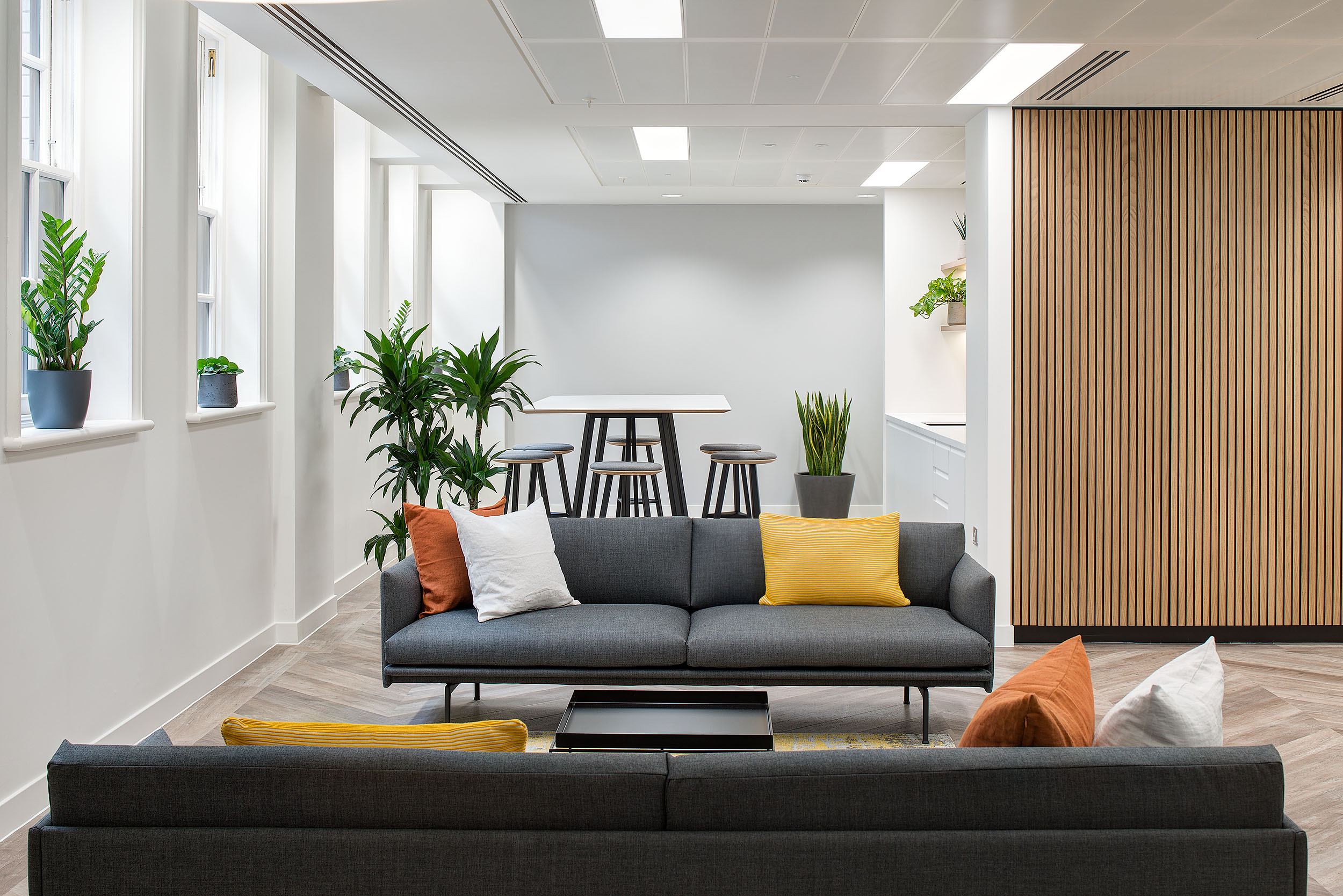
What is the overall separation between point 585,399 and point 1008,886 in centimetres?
530

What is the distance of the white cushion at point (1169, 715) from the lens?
1.54 meters

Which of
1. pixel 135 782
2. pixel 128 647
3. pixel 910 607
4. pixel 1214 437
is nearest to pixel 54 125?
pixel 128 647

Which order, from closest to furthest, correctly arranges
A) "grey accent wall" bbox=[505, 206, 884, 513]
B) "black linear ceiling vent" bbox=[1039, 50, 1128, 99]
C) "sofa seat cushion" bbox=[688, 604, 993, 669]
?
1. "sofa seat cushion" bbox=[688, 604, 993, 669]
2. "black linear ceiling vent" bbox=[1039, 50, 1128, 99]
3. "grey accent wall" bbox=[505, 206, 884, 513]

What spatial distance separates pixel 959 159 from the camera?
577cm

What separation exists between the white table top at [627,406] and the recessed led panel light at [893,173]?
72.3 inches

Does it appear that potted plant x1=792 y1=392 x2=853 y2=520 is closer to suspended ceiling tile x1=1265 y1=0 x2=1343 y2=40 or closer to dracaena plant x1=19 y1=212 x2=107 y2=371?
suspended ceiling tile x1=1265 y1=0 x2=1343 y2=40

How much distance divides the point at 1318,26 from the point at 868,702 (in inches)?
116

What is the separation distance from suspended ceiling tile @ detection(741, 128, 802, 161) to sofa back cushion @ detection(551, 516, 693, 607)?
2534 millimetres

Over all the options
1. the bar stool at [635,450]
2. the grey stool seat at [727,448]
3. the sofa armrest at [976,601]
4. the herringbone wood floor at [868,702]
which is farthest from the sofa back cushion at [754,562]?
the grey stool seat at [727,448]

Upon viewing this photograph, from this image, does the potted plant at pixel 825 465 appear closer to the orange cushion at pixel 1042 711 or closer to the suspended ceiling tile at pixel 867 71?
the suspended ceiling tile at pixel 867 71

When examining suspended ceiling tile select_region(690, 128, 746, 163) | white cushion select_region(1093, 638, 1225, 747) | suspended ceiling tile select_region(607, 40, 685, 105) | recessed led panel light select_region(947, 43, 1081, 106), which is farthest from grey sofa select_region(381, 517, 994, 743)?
suspended ceiling tile select_region(690, 128, 746, 163)

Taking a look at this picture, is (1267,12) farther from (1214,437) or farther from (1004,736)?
(1004,736)

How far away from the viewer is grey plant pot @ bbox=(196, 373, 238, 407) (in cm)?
380

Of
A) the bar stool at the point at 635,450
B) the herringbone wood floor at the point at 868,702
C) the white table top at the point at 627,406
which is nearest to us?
the herringbone wood floor at the point at 868,702
